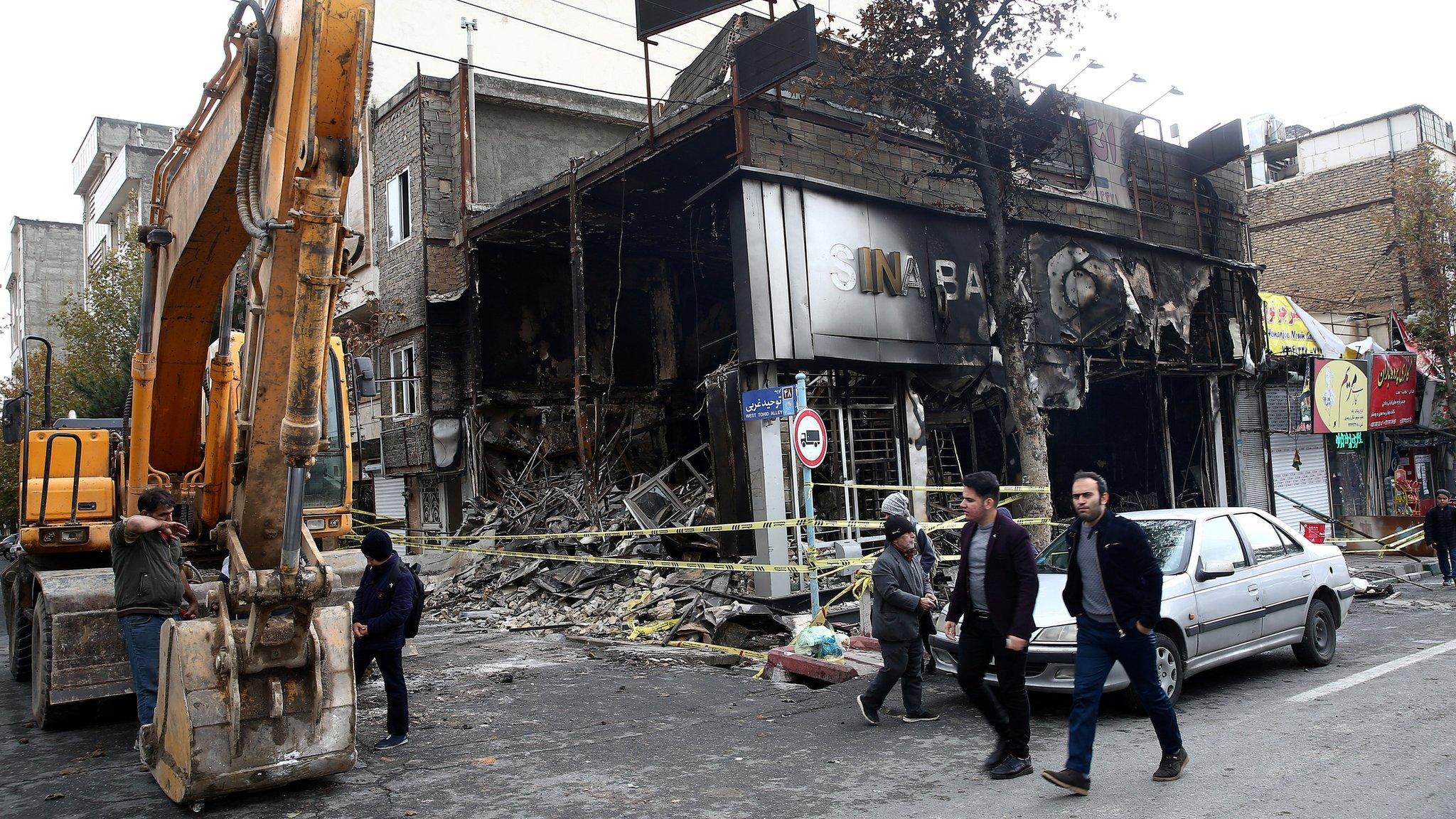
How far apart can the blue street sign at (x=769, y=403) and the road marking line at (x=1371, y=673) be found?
5631mm

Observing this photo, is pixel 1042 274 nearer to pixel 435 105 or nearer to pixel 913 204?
pixel 913 204

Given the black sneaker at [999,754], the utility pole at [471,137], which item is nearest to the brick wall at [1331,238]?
the utility pole at [471,137]

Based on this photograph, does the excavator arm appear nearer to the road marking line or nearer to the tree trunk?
the road marking line

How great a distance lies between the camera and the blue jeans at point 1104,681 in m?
5.19

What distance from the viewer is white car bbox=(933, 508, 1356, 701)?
23.1ft

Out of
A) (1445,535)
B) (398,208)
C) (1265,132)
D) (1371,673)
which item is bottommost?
(1371,673)

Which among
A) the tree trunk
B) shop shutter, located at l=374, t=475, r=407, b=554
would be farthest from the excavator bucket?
shop shutter, located at l=374, t=475, r=407, b=554

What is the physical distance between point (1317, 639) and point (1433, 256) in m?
19.6

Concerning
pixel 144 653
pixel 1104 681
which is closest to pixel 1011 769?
pixel 1104 681

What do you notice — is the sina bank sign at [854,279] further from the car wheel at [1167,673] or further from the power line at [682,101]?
the car wheel at [1167,673]

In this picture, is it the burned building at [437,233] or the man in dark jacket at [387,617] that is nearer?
the man in dark jacket at [387,617]

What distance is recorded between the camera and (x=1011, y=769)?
5.59 metres

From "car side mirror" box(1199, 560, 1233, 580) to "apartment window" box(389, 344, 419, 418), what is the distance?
1608 centimetres

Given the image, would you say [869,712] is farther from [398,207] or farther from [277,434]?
[398,207]
